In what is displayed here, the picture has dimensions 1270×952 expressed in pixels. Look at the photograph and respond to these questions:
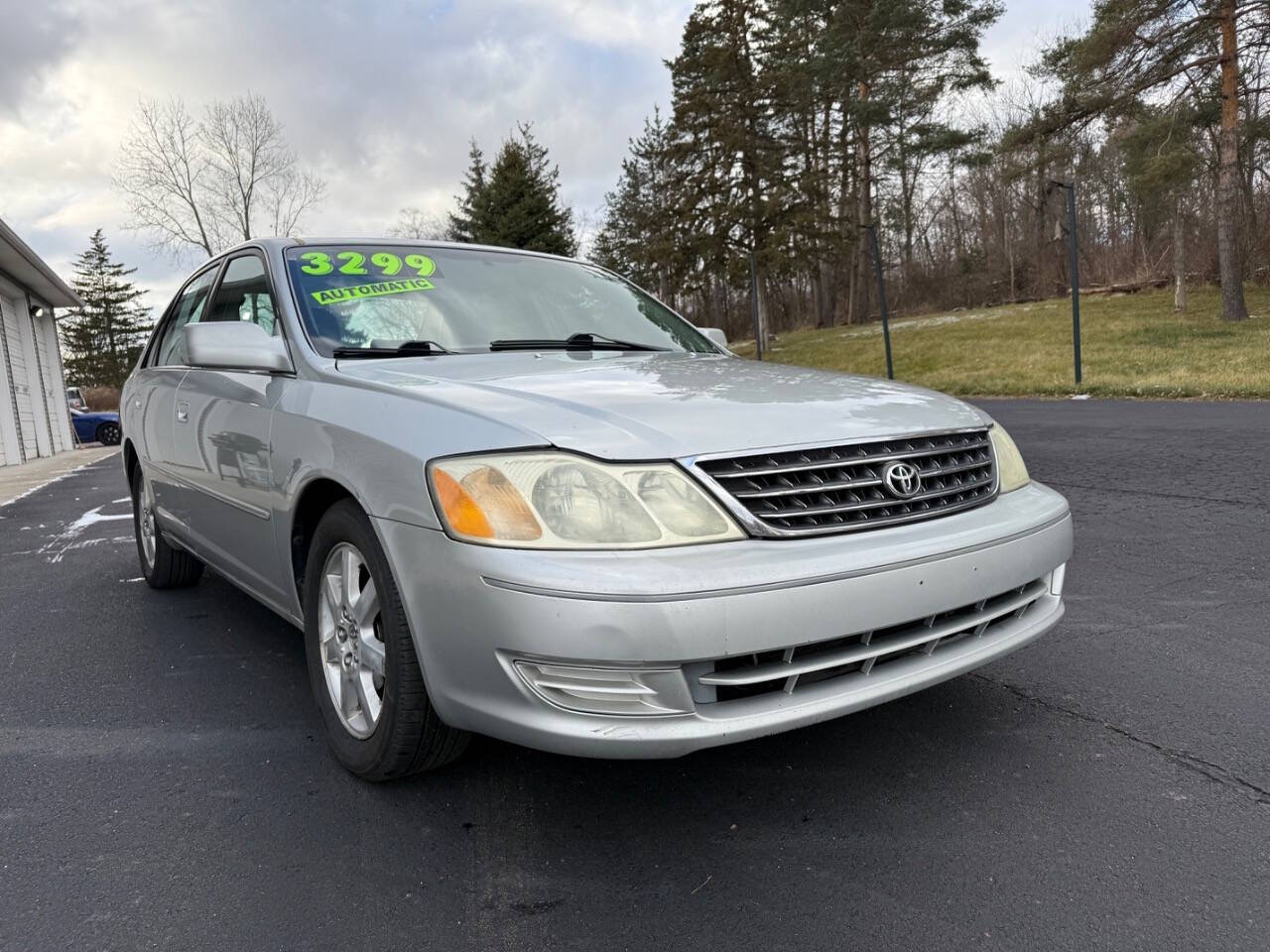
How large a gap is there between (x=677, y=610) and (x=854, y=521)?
536 millimetres

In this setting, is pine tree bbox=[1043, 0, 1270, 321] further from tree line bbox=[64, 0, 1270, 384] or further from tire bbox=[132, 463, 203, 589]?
tire bbox=[132, 463, 203, 589]

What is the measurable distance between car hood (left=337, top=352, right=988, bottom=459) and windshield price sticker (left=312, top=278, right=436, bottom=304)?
0.45 metres

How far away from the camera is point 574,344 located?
128 inches

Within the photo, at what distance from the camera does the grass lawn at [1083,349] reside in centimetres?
1534

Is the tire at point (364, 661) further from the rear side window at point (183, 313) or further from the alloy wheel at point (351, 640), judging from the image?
the rear side window at point (183, 313)

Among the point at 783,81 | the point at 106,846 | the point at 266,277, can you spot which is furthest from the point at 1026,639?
the point at 783,81

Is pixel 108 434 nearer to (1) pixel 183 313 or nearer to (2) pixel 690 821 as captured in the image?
(1) pixel 183 313

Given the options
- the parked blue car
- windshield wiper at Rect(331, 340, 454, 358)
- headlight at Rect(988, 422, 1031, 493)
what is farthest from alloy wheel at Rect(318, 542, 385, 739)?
the parked blue car

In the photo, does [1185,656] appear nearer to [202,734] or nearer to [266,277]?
[202,734]

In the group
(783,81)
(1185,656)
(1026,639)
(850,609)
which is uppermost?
(783,81)

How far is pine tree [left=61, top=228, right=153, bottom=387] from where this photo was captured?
6438 centimetres

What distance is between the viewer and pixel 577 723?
189cm

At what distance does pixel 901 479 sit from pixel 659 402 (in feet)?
2.09

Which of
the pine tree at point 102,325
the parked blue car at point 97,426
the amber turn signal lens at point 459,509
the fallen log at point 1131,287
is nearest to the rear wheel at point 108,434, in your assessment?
the parked blue car at point 97,426
